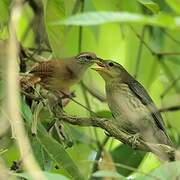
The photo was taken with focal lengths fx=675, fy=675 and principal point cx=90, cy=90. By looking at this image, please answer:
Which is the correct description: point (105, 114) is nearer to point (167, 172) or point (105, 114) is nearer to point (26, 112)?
point (26, 112)

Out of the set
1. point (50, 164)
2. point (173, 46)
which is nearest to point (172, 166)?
point (50, 164)

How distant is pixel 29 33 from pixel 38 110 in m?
1.95

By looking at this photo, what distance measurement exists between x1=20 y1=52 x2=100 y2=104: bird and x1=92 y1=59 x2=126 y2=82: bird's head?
0.26ft

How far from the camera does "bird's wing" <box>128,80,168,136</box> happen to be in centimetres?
420

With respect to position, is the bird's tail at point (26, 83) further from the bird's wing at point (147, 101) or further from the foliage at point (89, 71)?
the bird's wing at point (147, 101)

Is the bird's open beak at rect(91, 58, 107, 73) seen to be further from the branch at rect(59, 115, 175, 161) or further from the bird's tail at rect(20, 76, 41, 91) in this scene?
the branch at rect(59, 115, 175, 161)

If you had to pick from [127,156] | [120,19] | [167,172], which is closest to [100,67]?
[127,156]

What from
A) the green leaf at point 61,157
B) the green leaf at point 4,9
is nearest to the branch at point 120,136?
the green leaf at point 61,157

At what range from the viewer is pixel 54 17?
328cm

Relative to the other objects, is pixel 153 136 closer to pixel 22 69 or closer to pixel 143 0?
pixel 22 69

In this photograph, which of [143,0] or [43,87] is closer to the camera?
[143,0]

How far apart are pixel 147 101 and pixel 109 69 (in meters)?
0.37

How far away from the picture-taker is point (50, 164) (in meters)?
3.23

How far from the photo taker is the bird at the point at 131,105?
408cm
